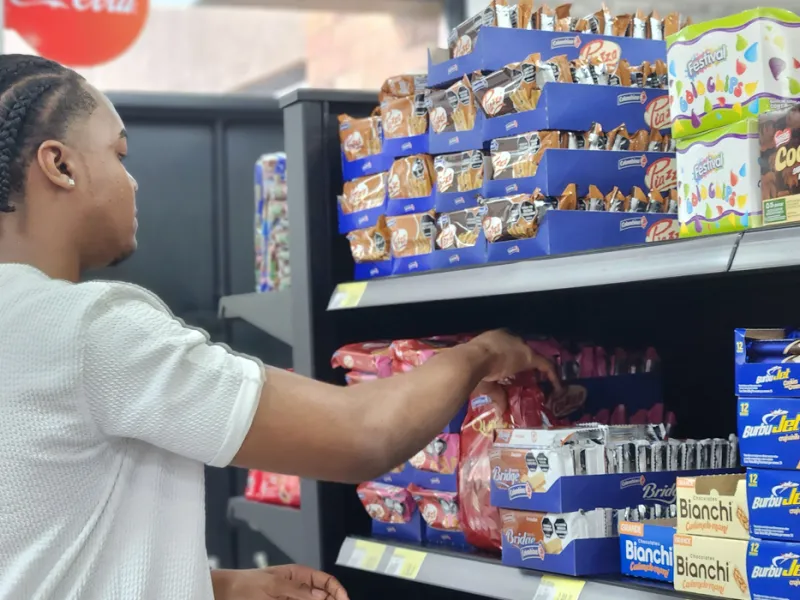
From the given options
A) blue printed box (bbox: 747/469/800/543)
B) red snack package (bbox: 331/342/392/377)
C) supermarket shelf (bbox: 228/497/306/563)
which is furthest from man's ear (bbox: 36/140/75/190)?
supermarket shelf (bbox: 228/497/306/563)

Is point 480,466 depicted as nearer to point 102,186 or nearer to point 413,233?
point 413,233

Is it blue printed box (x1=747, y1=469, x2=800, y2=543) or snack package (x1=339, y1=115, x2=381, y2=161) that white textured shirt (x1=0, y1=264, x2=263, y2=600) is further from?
snack package (x1=339, y1=115, x2=381, y2=161)

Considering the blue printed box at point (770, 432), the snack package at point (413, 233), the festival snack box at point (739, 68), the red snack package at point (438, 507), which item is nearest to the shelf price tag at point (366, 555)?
the red snack package at point (438, 507)

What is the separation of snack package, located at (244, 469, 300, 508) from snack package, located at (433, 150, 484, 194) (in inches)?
39.5

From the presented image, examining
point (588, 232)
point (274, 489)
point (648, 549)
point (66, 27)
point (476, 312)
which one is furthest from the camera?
point (66, 27)

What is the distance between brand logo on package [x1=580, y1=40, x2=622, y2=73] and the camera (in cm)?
204

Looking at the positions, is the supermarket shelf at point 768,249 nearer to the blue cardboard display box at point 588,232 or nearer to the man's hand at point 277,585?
the blue cardboard display box at point 588,232

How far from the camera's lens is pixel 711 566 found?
1.52m

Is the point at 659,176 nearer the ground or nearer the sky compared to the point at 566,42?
nearer the ground

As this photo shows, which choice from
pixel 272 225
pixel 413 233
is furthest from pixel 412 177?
pixel 272 225

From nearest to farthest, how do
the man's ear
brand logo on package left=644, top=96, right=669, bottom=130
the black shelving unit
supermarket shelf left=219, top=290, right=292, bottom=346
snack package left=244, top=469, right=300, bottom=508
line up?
the man's ear
the black shelving unit
brand logo on package left=644, top=96, right=669, bottom=130
supermarket shelf left=219, top=290, right=292, bottom=346
snack package left=244, top=469, right=300, bottom=508

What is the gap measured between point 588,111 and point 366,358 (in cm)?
67

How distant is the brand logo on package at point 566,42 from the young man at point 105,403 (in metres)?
0.67

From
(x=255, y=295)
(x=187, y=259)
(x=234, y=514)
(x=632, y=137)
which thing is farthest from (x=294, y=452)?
(x=187, y=259)
